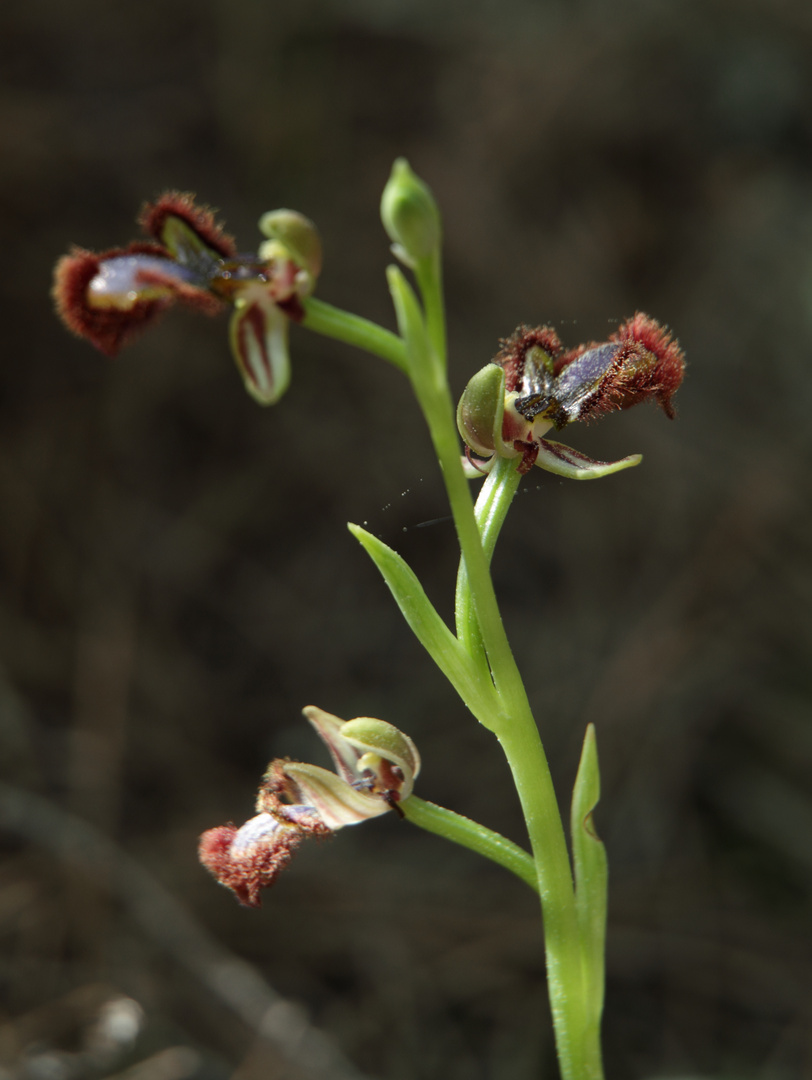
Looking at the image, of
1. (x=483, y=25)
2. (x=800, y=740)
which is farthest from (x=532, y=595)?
(x=483, y=25)

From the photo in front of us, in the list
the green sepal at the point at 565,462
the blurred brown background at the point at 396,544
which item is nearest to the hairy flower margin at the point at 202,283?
the green sepal at the point at 565,462

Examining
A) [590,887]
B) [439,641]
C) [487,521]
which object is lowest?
[590,887]

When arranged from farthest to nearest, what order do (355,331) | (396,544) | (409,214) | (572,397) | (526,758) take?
1. (396,544)
2. (572,397)
3. (526,758)
4. (355,331)
5. (409,214)

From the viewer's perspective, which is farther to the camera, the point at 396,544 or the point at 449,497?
the point at 396,544

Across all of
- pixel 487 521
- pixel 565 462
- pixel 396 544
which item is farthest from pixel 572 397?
pixel 396 544

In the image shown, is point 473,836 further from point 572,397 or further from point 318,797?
point 572,397

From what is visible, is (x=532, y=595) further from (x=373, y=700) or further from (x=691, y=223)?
(x=691, y=223)
